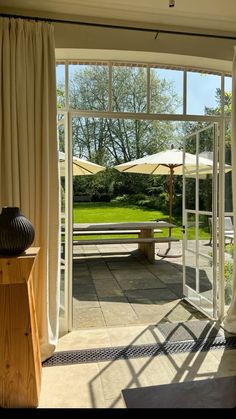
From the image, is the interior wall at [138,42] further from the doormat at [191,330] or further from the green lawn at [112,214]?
the green lawn at [112,214]

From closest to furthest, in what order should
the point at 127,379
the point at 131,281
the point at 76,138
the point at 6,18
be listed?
1. the point at 127,379
2. the point at 6,18
3. the point at 131,281
4. the point at 76,138

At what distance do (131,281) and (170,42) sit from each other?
10.8 feet

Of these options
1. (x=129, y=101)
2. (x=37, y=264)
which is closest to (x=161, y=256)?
(x=129, y=101)

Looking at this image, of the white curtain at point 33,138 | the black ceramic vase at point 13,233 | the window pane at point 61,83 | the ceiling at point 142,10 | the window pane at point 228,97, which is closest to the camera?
the black ceramic vase at point 13,233

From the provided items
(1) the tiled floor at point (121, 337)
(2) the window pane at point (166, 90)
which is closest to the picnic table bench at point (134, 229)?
(1) the tiled floor at point (121, 337)

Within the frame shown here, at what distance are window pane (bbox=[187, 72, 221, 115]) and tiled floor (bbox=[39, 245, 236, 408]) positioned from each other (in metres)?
2.20

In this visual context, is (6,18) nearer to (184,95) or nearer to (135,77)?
(135,77)

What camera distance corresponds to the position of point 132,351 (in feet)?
9.12

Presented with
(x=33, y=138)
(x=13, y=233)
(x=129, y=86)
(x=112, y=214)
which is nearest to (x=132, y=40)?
(x=129, y=86)

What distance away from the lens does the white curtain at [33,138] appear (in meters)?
2.64

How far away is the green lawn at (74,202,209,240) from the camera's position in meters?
10.3

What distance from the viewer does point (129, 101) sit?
17.0 feet

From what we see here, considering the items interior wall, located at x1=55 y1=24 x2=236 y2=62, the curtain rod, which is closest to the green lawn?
interior wall, located at x1=55 y1=24 x2=236 y2=62

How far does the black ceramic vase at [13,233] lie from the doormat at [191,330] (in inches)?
67.0
